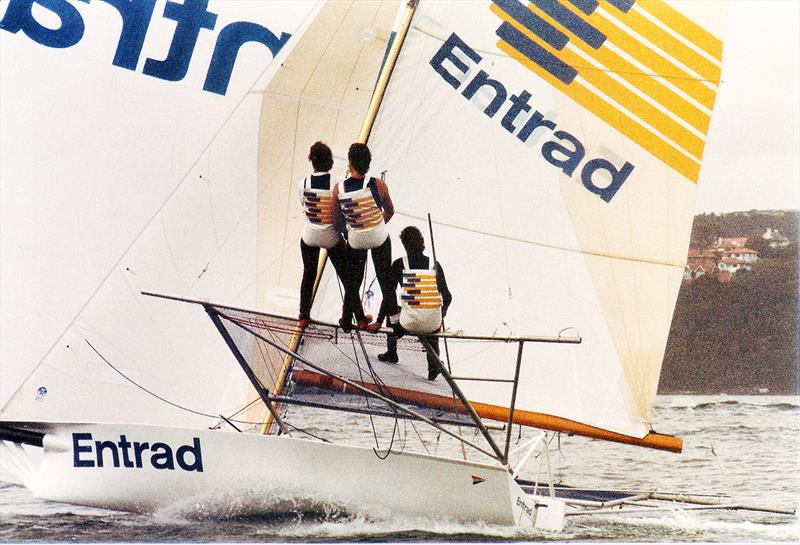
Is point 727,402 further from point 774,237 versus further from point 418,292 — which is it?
point 418,292

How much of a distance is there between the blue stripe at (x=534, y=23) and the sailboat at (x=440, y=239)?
0.02m

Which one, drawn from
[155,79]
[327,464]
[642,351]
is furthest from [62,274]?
[642,351]

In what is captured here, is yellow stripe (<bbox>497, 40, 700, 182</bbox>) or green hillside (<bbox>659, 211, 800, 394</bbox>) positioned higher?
yellow stripe (<bbox>497, 40, 700, 182</bbox>)

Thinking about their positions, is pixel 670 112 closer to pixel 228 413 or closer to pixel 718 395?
pixel 228 413

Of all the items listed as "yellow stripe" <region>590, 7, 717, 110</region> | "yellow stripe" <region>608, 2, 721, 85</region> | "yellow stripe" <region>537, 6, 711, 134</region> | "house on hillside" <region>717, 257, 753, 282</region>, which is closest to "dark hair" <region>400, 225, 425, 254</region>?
"yellow stripe" <region>537, 6, 711, 134</region>

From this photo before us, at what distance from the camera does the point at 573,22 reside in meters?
9.49

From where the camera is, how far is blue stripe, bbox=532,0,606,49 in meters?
9.47

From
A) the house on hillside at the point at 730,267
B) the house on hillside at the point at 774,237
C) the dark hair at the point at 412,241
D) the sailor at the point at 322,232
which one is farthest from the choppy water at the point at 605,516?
the house on hillside at the point at 730,267

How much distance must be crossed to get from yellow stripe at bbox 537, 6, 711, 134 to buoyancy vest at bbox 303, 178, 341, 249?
3126 mm

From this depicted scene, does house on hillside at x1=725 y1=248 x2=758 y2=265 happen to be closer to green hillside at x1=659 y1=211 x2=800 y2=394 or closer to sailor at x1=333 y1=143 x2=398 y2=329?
green hillside at x1=659 y1=211 x2=800 y2=394

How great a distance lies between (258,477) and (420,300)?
1.72 m

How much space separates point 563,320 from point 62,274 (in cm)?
413

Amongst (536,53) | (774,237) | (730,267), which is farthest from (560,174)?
(730,267)

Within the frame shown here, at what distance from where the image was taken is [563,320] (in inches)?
372
